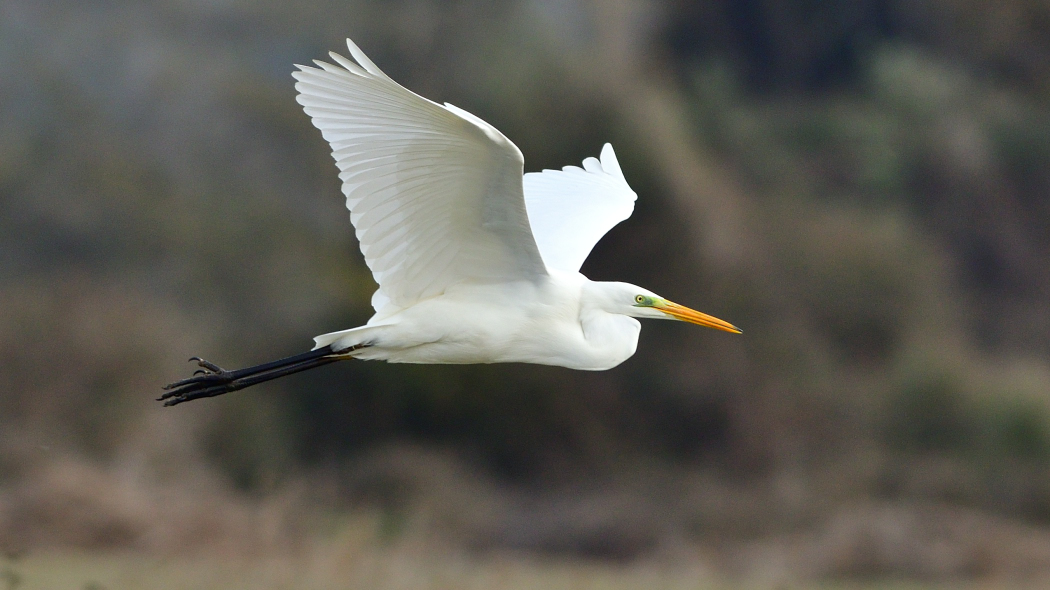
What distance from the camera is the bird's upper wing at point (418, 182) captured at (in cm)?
277

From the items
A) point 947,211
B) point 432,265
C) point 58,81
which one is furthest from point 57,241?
point 947,211

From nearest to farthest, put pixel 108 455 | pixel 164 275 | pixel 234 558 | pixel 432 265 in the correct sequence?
pixel 432 265 → pixel 234 558 → pixel 108 455 → pixel 164 275

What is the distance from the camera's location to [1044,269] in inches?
410

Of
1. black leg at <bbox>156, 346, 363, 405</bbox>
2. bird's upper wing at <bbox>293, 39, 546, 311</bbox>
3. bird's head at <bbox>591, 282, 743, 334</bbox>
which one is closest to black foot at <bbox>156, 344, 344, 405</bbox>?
black leg at <bbox>156, 346, 363, 405</bbox>

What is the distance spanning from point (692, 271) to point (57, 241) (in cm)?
457

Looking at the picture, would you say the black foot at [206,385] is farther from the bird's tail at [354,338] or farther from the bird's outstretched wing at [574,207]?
the bird's outstretched wing at [574,207]

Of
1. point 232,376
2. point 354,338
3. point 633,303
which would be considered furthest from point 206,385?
point 633,303

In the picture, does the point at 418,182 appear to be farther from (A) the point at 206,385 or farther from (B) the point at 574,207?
(B) the point at 574,207

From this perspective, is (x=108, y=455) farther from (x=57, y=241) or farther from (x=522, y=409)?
(x=522, y=409)

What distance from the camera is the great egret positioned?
280 cm

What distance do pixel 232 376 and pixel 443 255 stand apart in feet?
2.45

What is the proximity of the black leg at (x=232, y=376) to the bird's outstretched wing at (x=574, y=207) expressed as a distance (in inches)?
33.2

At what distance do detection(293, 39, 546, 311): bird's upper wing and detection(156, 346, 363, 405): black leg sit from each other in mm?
281

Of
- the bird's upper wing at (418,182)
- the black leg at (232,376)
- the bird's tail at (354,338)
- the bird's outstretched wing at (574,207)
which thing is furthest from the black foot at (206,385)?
the bird's outstretched wing at (574,207)
